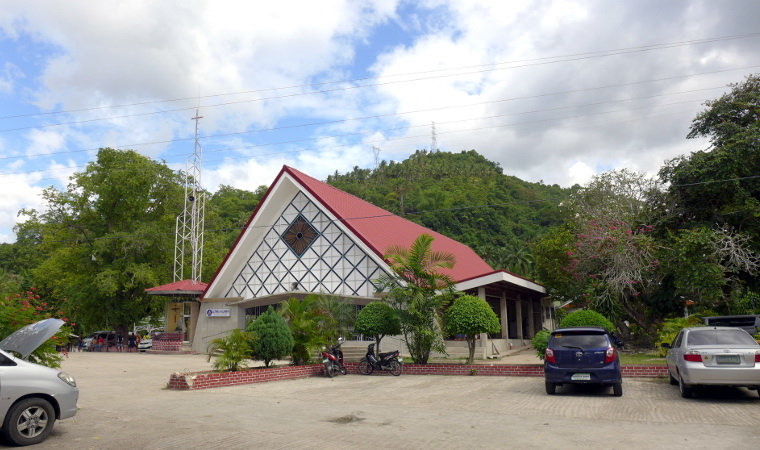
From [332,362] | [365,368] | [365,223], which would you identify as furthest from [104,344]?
[332,362]

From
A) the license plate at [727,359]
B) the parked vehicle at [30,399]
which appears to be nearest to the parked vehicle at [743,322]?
the license plate at [727,359]

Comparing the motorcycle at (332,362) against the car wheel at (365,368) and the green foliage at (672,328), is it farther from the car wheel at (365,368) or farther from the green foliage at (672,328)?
the green foliage at (672,328)

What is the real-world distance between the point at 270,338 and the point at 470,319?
5916 millimetres

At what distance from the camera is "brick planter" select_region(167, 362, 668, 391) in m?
12.7

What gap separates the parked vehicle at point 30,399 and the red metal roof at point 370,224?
51.6ft

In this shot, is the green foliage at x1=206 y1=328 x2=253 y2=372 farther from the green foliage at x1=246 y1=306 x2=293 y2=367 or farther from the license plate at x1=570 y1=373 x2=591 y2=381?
the license plate at x1=570 y1=373 x2=591 y2=381

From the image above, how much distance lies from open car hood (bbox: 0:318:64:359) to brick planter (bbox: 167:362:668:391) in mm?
4899

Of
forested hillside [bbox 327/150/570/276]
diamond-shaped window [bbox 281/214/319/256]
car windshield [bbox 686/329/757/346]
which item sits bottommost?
car windshield [bbox 686/329/757/346]

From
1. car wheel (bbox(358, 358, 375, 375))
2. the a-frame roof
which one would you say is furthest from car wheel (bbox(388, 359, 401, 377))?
the a-frame roof

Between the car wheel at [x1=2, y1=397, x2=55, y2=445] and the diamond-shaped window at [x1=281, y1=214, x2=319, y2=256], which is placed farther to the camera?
the diamond-shaped window at [x1=281, y1=214, x2=319, y2=256]

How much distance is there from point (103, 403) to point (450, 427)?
22.1 feet

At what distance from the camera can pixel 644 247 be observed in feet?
71.8

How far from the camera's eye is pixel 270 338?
1545 centimetres

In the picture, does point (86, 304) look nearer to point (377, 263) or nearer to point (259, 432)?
point (377, 263)
